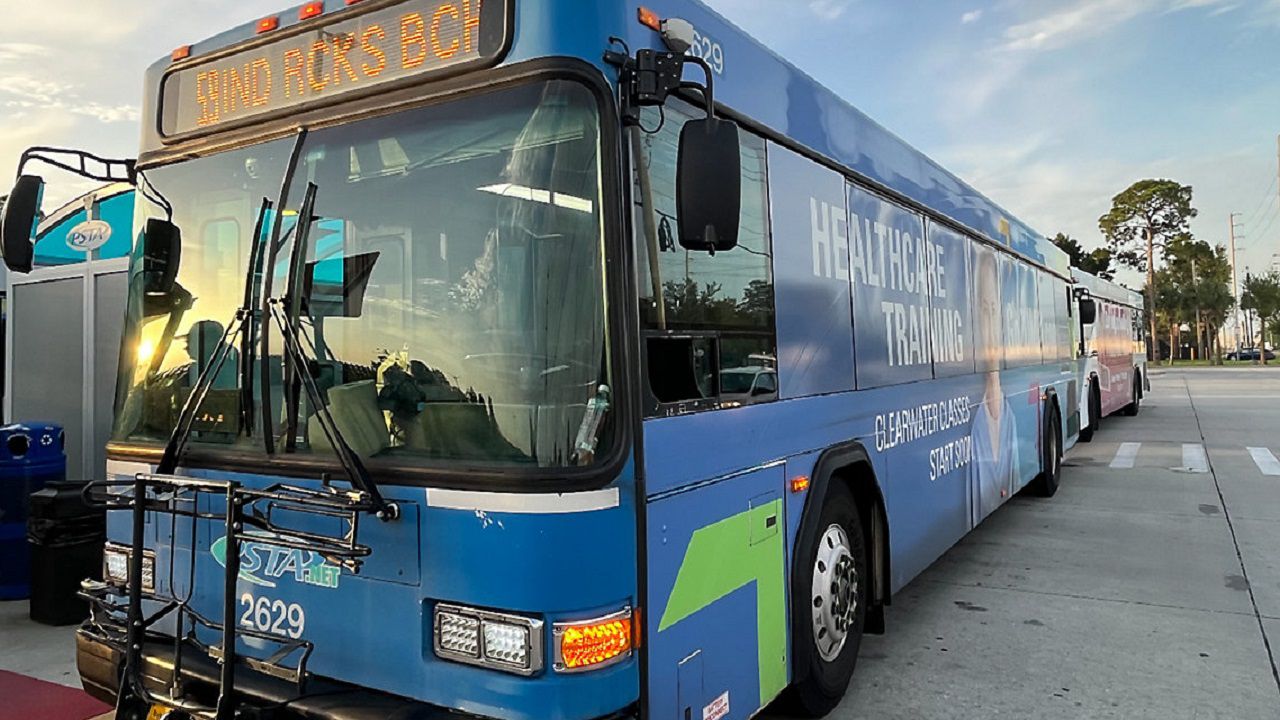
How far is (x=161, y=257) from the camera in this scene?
10.9 feet

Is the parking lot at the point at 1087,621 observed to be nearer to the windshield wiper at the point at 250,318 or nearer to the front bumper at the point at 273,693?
the front bumper at the point at 273,693

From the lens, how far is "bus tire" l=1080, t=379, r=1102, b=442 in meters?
15.3

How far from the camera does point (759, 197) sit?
11.8ft

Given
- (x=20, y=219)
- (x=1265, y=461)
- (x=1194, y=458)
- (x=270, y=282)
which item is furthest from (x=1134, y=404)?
(x=20, y=219)

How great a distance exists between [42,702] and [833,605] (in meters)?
4.01

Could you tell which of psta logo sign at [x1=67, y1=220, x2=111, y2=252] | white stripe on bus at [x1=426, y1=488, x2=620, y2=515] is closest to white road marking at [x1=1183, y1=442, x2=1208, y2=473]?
white stripe on bus at [x1=426, y1=488, x2=620, y2=515]

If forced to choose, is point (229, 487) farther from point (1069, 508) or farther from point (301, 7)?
point (1069, 508)

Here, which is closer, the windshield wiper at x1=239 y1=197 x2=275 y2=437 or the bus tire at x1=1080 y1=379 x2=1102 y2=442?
the windshield wiper at x1=239 y1=197 x2=275 y2=437

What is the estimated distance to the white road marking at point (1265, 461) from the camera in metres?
11.4

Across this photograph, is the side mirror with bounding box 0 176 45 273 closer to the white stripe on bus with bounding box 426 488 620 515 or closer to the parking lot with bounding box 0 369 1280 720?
the white stripe on bus with bounding box 426 488 620 515

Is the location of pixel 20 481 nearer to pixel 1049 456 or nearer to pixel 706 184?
pixel 706 184

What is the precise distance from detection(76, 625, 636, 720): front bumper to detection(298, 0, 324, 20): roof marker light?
2.26 m

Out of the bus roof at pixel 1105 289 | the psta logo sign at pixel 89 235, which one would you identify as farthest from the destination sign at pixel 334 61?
the bus roof at pixel 1105 289

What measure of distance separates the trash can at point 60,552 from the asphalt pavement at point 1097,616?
4.87 metres
